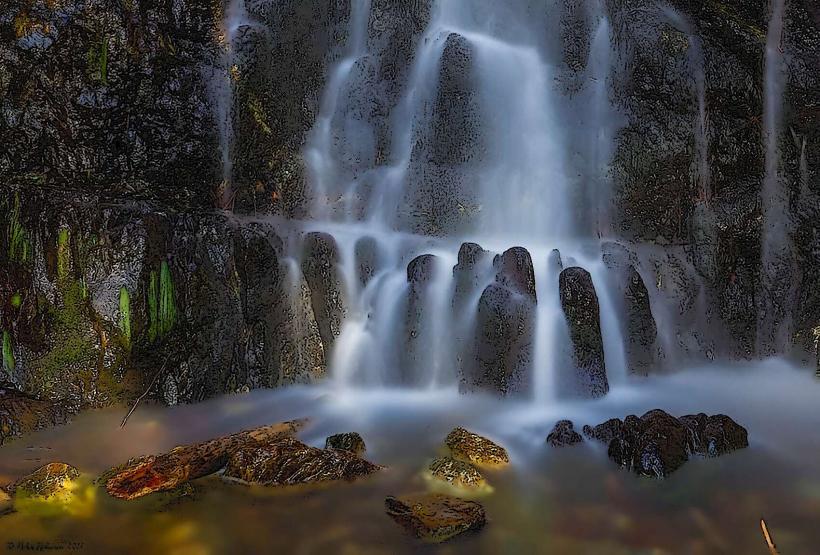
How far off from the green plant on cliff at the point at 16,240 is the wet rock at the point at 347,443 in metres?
4.45

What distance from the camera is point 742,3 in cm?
1148

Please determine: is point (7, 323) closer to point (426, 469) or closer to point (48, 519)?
point (48, 519)

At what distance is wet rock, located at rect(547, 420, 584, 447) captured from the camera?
19.2 ft

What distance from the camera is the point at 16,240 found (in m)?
6.92

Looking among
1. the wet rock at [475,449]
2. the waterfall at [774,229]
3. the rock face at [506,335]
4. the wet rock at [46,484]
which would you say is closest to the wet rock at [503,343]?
the rock face at [506,335]

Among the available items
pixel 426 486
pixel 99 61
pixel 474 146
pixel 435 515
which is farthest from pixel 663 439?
pixel 99 61

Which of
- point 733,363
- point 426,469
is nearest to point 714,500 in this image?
point 426,469

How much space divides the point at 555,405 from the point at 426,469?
2.64 meters

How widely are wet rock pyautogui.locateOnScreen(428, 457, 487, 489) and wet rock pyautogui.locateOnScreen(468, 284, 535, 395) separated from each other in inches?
94.1

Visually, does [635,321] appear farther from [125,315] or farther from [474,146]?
[125,315]

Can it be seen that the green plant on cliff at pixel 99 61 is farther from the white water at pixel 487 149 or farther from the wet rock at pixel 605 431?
the wet rock at pixel 605 431

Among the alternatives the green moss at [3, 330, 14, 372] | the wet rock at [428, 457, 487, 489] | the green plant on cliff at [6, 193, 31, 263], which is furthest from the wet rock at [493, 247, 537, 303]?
the green moss at [3, 330, 14, 372]

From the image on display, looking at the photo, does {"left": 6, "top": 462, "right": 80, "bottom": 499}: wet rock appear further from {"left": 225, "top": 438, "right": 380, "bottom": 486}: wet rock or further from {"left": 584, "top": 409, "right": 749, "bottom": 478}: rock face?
{"left": 584, "top": 409, "right": 749, "bottom": 478}: rock face

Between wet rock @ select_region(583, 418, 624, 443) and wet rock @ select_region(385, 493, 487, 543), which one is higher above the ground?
wet rock @ select_region(583, 418, 624, 443)
